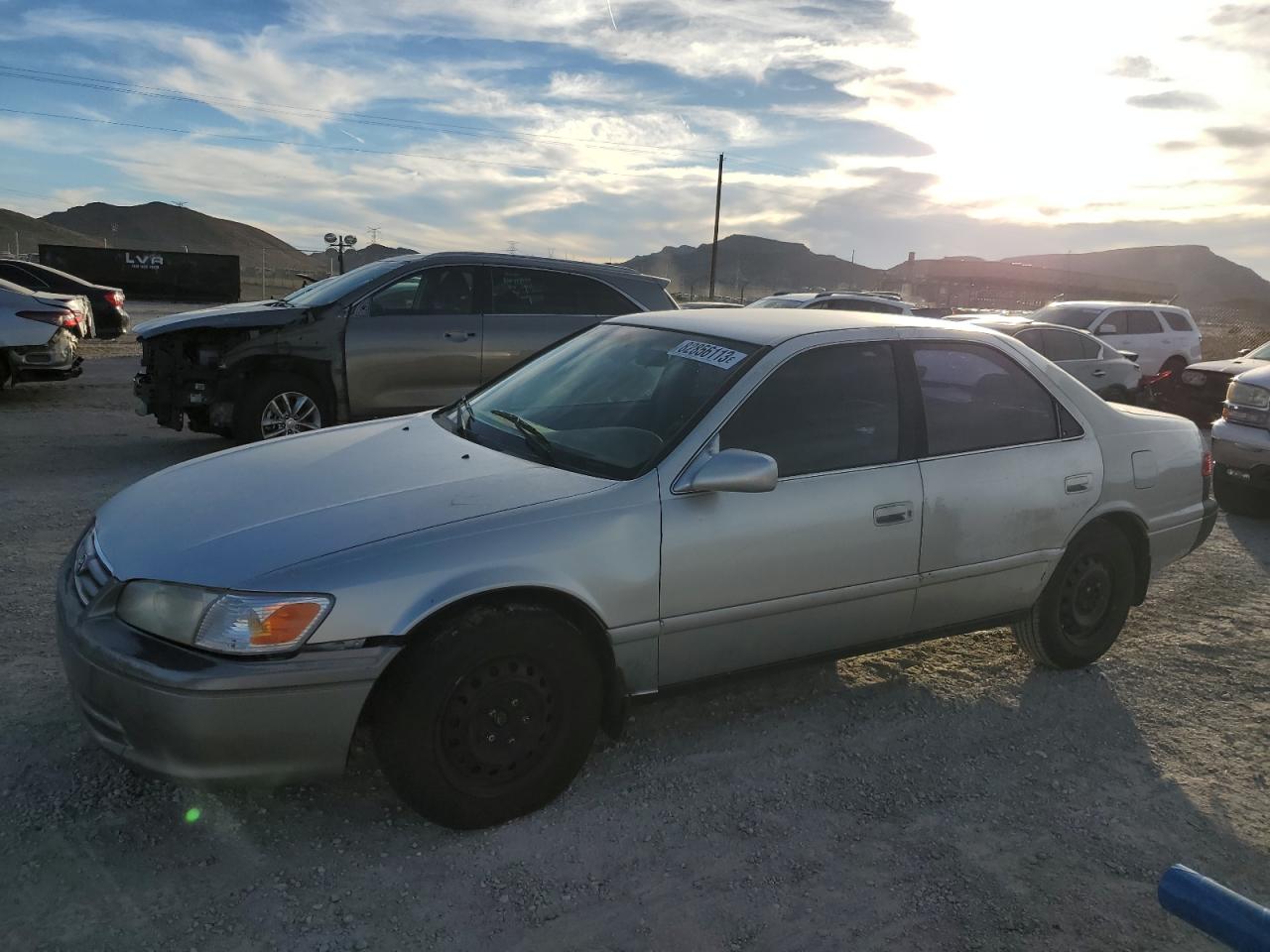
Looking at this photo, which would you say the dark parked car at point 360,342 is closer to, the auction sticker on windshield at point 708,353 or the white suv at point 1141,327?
the auction sticker on windshield at point 708,353

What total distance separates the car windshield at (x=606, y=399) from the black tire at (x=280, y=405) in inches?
156

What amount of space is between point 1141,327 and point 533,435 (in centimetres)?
1457

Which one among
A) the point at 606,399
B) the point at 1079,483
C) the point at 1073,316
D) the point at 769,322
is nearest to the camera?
the point at 606,399

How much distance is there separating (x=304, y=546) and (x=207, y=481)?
0.90m

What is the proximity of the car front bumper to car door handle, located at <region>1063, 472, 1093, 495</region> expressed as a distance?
2902mm

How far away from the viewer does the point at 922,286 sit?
211 feet

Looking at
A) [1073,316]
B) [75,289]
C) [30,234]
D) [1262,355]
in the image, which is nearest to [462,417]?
[1262,355]

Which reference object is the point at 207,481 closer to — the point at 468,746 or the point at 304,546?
the point at 304,546

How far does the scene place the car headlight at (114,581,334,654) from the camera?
8.36 feet

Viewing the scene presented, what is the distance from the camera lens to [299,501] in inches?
118

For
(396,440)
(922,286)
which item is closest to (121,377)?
(396,440)

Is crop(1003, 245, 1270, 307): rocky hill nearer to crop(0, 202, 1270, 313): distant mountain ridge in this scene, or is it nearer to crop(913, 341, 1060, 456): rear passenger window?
crop(0, 202, 1270, 313): distant mountain ridge

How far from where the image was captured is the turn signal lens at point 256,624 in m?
2.55

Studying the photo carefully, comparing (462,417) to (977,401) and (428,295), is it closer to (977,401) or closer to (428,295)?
(977,401)
